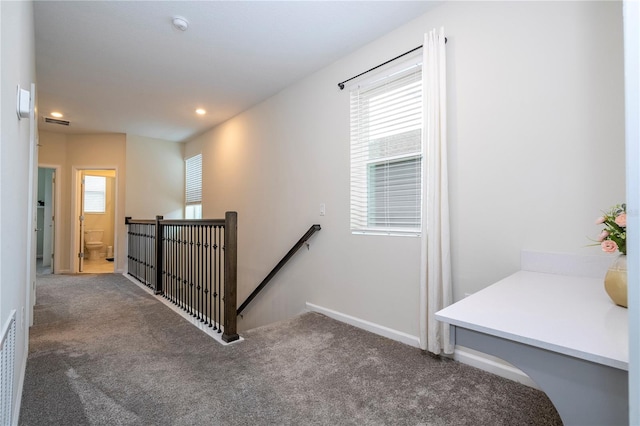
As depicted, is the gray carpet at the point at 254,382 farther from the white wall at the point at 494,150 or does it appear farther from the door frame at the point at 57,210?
the door frame at the point at 57,210

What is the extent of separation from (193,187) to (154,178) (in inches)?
29.4

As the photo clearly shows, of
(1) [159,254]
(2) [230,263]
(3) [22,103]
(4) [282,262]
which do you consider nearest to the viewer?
(3) [22,103]

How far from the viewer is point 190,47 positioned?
2.81m

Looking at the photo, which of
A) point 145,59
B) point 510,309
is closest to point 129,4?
point 145,59

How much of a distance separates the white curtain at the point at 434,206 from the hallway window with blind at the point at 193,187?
4665 millimetres

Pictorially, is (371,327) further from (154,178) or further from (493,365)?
(154,178)

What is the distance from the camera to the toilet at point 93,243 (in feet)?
24.6

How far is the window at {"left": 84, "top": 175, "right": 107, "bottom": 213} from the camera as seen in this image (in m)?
7.70

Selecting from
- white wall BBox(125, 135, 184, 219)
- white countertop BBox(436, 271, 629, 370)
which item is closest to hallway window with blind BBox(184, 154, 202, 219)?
white wall BBox(125, 135, 184, 219)

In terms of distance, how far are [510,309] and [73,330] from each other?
321 cm

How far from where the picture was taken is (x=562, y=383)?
33.0 inches

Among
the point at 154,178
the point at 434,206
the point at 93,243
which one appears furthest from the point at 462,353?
the point at 93,243

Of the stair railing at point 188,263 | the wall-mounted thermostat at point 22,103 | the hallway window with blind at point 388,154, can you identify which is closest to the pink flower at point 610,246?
the hallway window with blind at point 388,154

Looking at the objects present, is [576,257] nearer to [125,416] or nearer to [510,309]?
[510,309]
